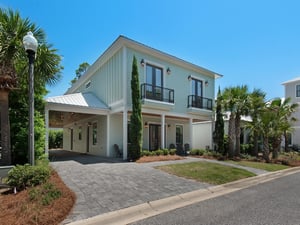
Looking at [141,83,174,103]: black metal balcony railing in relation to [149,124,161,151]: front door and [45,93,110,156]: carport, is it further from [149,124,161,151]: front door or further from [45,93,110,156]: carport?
[149,124,161,151]: front door

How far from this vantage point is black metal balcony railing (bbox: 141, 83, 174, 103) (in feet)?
47.3

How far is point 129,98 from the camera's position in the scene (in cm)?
1412

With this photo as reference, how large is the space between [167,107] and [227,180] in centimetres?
777

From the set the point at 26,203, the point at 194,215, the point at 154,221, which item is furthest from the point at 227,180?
the point at 26,203

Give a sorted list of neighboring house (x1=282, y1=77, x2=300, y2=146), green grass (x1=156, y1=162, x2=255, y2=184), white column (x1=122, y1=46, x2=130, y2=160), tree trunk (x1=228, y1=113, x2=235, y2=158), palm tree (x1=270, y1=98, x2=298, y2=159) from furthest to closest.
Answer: neighboring house (x1=282, y1=77, x2=300, y2=146) → tree trunk (x1=228, y1=113, x2=235, y2=158) → palm tree (x1=270, y1=98, x2=298, y2=159) → white column (x1=122, y1=46, x2=130, y2=160) → green grass (x1=156, y1=162, x2=255, y2=184)

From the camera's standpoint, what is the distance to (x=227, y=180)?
8.67 meters

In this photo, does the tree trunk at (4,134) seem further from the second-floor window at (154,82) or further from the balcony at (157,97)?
the second-floor window at (154,82)

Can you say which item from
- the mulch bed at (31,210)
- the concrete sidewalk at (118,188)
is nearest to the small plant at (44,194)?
the mulch bed at (31,210)

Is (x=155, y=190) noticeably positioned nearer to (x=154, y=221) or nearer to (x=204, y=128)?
(x=154, y=221)

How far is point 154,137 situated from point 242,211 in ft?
43.8

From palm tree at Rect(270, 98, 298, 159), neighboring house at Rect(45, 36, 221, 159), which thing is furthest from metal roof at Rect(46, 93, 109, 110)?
palm tree at Rect(270, 98, 298, 159)

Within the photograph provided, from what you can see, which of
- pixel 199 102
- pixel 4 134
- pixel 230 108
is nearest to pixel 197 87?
pixel 199 102

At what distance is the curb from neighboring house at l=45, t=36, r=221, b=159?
735 centimetres

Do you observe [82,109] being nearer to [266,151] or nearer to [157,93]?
[157,93]
